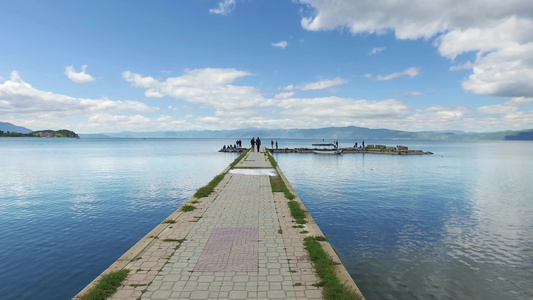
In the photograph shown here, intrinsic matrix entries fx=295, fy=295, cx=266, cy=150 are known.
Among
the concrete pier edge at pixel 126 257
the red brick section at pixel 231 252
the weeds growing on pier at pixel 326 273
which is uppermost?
the weeds growing on pier at pixel 326 273

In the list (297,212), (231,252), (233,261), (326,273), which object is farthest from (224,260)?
(297,212)

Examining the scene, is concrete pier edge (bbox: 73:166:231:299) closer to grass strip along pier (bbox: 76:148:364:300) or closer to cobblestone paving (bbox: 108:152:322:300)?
grass strip along pier (bbox: 76:148:364:300)

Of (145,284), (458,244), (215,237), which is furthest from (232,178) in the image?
(145,284)

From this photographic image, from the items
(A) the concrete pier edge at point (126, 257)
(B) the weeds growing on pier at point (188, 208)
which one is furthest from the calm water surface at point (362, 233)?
(B) the weeds growing on pier at point (188, 208)

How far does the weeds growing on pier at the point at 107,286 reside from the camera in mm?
5957

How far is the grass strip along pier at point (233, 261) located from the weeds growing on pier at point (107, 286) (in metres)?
0.04

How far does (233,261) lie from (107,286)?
2.88 metres

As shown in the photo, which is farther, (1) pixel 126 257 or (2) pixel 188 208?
(2) pixel 188 208

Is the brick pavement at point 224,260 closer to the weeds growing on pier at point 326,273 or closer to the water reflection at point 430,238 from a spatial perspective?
the weeds growing on pier at point 326,273

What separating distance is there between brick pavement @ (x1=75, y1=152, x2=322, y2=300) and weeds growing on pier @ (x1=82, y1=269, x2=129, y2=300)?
0.14 meters

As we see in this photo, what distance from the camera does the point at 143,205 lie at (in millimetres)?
18328

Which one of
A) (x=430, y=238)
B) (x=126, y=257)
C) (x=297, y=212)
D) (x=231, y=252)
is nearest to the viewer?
(x=126, y=257)

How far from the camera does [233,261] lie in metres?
7.65

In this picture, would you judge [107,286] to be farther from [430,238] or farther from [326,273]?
[430,238]
